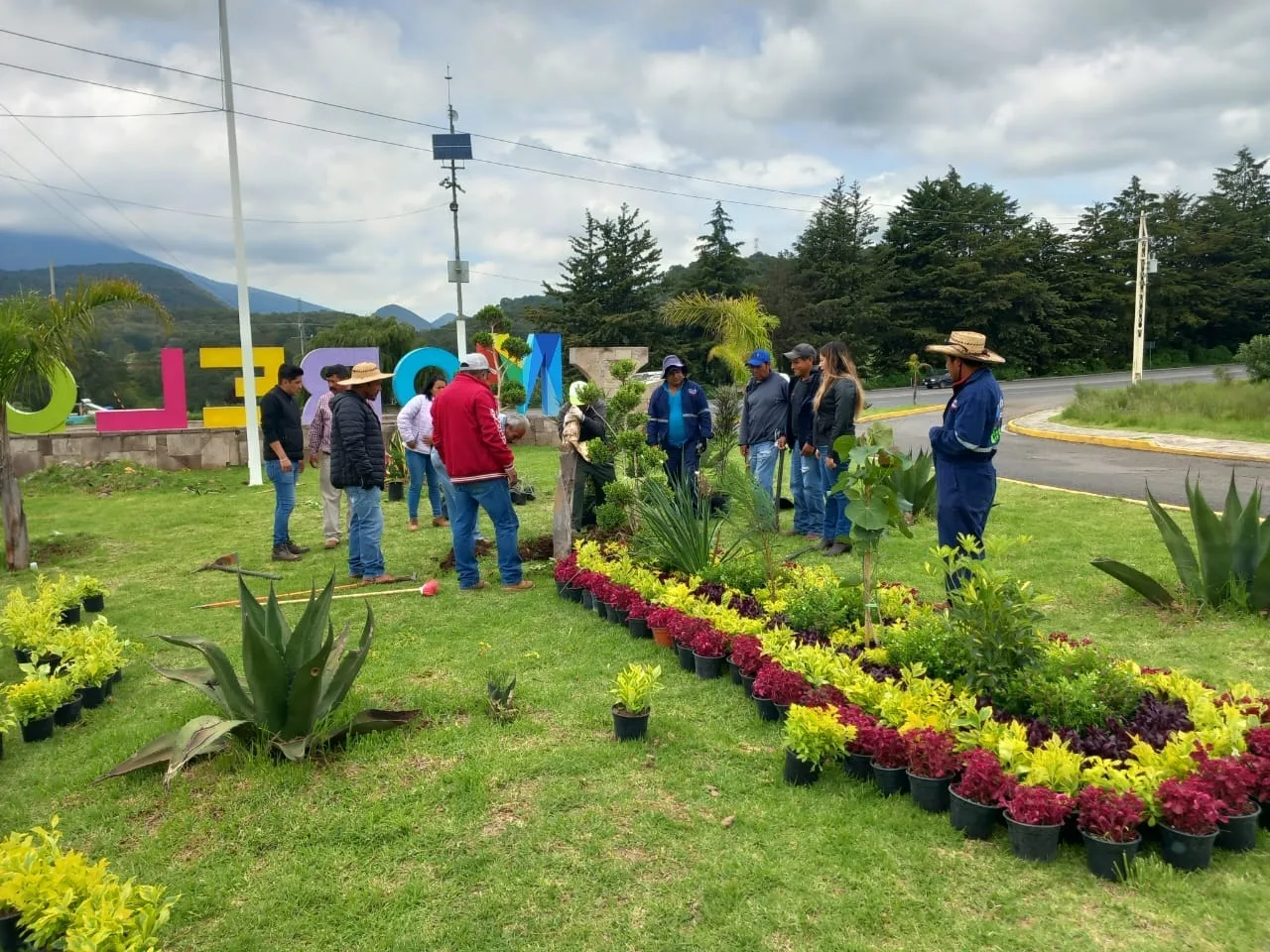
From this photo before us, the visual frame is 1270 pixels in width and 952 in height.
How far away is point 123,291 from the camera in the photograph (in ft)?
28.5

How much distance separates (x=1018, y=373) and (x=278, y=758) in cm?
4944

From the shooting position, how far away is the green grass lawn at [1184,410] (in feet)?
54.6

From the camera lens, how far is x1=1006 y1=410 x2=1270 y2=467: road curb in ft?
41.8

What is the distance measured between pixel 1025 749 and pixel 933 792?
1.20 ft

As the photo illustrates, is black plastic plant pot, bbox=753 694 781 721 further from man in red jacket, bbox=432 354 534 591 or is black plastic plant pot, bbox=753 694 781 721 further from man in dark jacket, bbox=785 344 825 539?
man in dark jacket, bbox=785 344 825 539

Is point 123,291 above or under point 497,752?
above

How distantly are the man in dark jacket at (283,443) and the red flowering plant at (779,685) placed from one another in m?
5.34

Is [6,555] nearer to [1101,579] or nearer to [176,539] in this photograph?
[176,539]

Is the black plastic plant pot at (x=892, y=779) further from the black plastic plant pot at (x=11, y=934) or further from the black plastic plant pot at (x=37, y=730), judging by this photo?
the black plastic plant pot at (x=37, y=730)

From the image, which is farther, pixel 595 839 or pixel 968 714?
pixel 968 714

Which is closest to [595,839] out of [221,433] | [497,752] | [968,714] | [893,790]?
[497,752]

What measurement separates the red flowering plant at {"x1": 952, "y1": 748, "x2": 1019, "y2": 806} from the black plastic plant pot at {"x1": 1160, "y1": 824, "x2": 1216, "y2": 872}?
1.51ft

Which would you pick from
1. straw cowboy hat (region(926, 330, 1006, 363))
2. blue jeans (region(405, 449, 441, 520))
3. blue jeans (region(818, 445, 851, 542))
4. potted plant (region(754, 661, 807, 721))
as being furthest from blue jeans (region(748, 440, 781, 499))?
potted plant (region(754, 661, 807, 721))

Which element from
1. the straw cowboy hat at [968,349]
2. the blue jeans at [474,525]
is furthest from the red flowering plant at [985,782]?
the blue jeans at [474,525]
